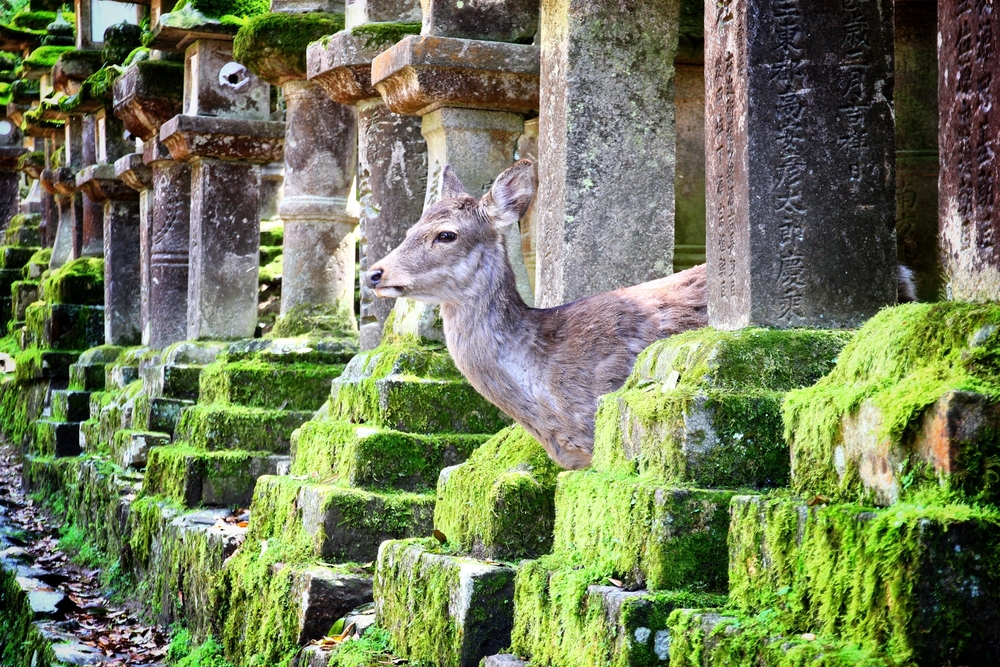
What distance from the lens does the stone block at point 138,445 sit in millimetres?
12008

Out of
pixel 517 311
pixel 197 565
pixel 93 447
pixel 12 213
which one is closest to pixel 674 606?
pixel 517 311

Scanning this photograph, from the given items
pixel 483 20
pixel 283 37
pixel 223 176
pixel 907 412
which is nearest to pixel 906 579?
pixel 907 412

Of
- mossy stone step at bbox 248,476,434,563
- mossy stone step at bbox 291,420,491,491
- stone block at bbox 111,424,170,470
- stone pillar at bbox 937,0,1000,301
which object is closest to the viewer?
stone pillar at bbox 937,0,1000,301

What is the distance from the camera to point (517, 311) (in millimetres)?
6266

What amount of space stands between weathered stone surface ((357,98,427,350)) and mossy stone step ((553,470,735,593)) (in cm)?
406

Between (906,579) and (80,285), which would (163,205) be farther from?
(906,579)

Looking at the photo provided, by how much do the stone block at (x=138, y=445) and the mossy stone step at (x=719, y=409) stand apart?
24.4 feet

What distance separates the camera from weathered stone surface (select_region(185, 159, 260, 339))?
38.9 feet

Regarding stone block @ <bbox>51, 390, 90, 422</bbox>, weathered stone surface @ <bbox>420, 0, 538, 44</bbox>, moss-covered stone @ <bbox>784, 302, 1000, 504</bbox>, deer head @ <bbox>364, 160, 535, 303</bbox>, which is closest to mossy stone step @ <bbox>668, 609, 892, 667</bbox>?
moss-covered stone @ <bbox>784, 302, 1000, 504</bbox>

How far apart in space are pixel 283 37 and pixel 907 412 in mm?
7152

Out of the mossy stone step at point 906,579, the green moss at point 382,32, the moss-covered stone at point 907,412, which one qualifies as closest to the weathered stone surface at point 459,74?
the green moss at point 382,32

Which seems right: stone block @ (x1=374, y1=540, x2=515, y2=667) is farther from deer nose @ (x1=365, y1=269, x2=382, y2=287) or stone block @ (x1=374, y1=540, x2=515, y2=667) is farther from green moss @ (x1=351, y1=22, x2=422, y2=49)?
green moss @ (x1=351, y1=22, x2=422, y2=49)

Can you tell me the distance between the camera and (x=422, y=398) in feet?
24.7

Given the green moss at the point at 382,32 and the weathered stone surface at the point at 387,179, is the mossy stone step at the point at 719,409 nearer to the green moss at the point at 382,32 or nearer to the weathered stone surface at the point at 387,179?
the weathered stone surface at the point at 387,179
